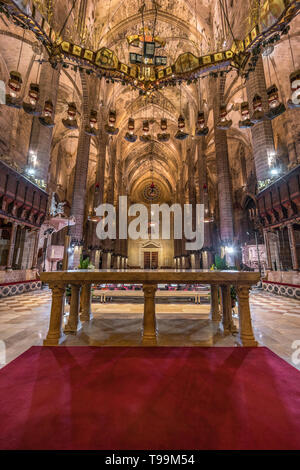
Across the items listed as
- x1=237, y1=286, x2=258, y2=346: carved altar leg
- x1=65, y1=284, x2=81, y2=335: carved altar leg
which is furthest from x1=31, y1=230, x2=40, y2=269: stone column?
x1=237, y1=286, x2=258, y2=346: carved altar leg

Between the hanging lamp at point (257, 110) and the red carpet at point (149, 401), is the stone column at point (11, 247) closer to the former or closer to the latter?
the red carpet at point (149, 401)

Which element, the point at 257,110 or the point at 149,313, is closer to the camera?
the point at 149,313

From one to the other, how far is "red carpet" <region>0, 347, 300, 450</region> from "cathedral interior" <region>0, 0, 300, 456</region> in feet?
0.11

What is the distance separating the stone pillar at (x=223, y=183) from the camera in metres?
12.4

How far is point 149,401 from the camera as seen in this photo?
5.73ft

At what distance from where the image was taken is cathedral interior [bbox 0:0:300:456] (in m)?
3.14

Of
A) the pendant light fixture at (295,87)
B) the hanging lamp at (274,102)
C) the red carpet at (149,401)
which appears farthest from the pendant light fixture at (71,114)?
the red carpet at (149,401)

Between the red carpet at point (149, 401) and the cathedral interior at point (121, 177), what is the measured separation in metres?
0.03

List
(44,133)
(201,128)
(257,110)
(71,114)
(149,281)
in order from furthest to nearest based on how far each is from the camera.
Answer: (44,133) < (201,128) < (71,114) < (257,110) < (149,281)

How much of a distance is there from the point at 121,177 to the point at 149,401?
1039 inches

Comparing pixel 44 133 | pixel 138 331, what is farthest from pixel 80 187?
pixel 138 331

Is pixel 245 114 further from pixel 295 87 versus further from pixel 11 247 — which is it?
pixel 11 247

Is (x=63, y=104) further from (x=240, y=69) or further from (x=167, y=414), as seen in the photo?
(x=167, y=414)
